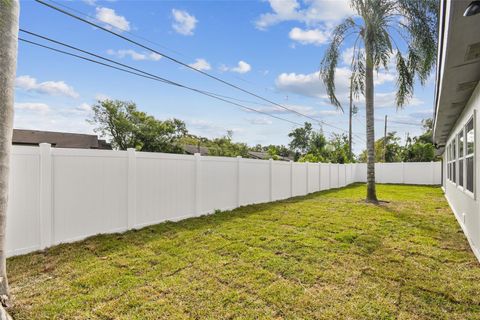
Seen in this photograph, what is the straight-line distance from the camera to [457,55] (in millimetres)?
3082

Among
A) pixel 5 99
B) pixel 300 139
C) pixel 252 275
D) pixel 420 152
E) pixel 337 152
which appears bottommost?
pixel 252 275

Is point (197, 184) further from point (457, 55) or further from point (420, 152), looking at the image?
point (420, 152)

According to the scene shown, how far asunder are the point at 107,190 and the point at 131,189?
45cm

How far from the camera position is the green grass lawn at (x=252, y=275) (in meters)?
2.54

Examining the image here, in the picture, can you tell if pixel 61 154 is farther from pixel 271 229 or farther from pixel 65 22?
pixel 271 229

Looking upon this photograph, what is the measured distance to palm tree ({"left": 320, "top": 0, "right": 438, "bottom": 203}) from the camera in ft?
27.1

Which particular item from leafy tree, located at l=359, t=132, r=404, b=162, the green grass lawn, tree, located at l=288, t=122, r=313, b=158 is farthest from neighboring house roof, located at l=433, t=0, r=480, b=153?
tree, located at l=288, t=122, r=313, b=158

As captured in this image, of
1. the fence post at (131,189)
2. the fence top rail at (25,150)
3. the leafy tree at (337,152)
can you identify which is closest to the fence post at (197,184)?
the fence post at (131,189)

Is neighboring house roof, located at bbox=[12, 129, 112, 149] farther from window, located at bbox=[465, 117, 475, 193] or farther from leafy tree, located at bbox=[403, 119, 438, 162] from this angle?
leafy tree, located at bbox=[403, 119, 438, 162]

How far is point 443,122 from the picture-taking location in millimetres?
7191

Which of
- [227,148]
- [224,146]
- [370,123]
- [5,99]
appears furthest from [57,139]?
[5,99]

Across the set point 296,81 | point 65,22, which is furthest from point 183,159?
point 296,81

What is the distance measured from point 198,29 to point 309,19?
3927 mm

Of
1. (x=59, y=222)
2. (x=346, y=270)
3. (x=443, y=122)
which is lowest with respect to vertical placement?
(x=346, y=270)
